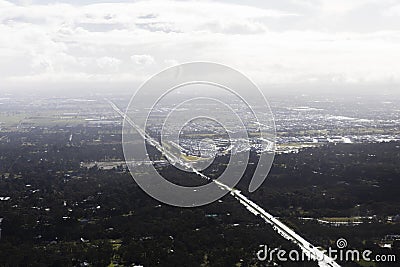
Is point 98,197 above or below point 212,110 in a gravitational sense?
below

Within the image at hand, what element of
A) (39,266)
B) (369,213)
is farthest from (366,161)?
(39,266)

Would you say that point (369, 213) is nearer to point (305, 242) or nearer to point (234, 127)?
point (305, 242)

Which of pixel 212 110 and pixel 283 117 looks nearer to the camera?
pixel 212 110

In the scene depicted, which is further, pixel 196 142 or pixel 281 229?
pixel 196 142
